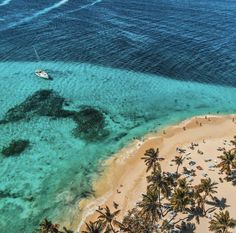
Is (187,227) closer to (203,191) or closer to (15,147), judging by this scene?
(203,191)

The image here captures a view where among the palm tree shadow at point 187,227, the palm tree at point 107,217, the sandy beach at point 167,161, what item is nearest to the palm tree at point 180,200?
the palm tree shadow at point 187,227

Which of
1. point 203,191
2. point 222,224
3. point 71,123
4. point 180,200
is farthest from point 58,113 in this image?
point 222,224

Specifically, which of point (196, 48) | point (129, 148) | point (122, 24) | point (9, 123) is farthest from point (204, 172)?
point (122, 24)

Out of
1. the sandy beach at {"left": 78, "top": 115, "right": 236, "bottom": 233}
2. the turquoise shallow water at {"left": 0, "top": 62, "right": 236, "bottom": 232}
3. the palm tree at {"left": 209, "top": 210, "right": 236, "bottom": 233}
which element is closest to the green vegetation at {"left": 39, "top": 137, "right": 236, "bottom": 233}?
the palm tree at {"left": 209, "top": 210, "right": 236, "bottom": 233}

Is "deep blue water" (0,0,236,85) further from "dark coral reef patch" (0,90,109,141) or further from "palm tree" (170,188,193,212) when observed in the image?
"palm tree" (170,188,193,212)

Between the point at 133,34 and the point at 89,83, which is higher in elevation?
the point at 89,83

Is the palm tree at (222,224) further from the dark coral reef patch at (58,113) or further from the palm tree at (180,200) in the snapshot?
the dark coral reef patch at (58,113)

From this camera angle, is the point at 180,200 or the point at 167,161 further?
the point at 167,161
